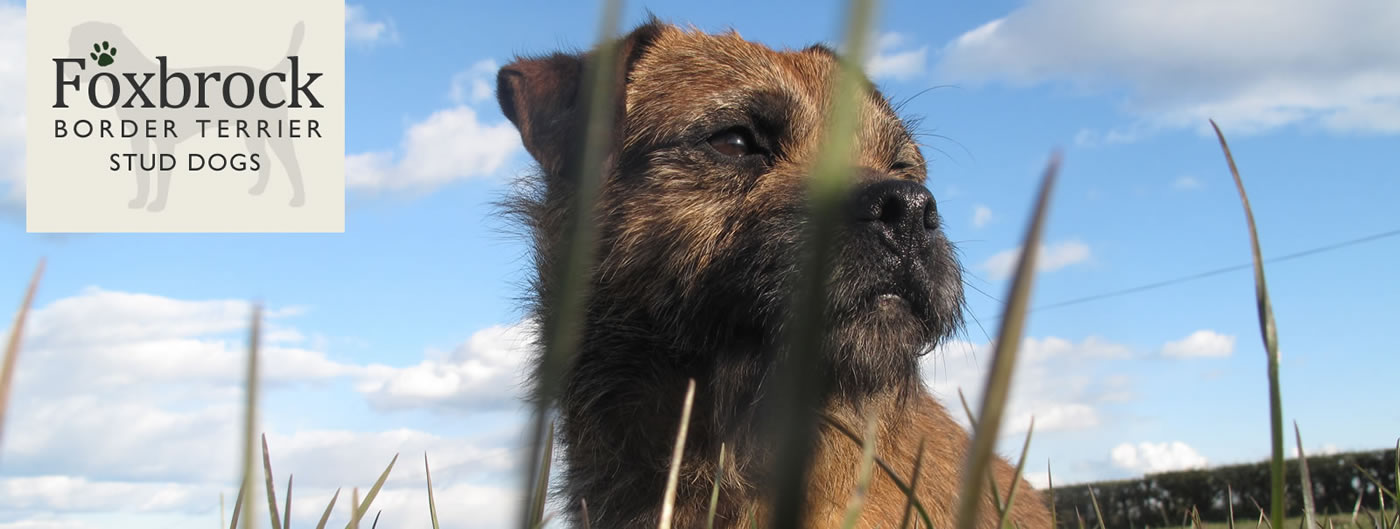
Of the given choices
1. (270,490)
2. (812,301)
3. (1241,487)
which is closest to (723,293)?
(270,490)

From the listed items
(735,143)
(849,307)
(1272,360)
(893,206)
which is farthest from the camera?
(735,143)

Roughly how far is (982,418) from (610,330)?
345 cm

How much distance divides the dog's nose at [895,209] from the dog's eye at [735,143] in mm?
1011

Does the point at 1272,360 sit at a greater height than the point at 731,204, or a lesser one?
lesser

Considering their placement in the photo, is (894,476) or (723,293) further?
(723,293)

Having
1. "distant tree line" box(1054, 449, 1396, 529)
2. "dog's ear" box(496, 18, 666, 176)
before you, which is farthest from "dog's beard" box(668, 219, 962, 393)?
"distant tree line" box(1054, 449, 1396, 529)

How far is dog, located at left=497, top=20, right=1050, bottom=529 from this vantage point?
341 centimetres

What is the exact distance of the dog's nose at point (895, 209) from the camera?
10.6 ft

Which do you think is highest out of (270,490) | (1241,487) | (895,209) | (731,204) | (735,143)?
(735,143)

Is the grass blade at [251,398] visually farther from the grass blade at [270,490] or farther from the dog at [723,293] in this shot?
the dog at [723,293]

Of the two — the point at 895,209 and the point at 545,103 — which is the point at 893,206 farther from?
the point at 545,103

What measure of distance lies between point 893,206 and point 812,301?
2864 mm

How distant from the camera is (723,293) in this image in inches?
141

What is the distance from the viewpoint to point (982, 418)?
1.83 feet
